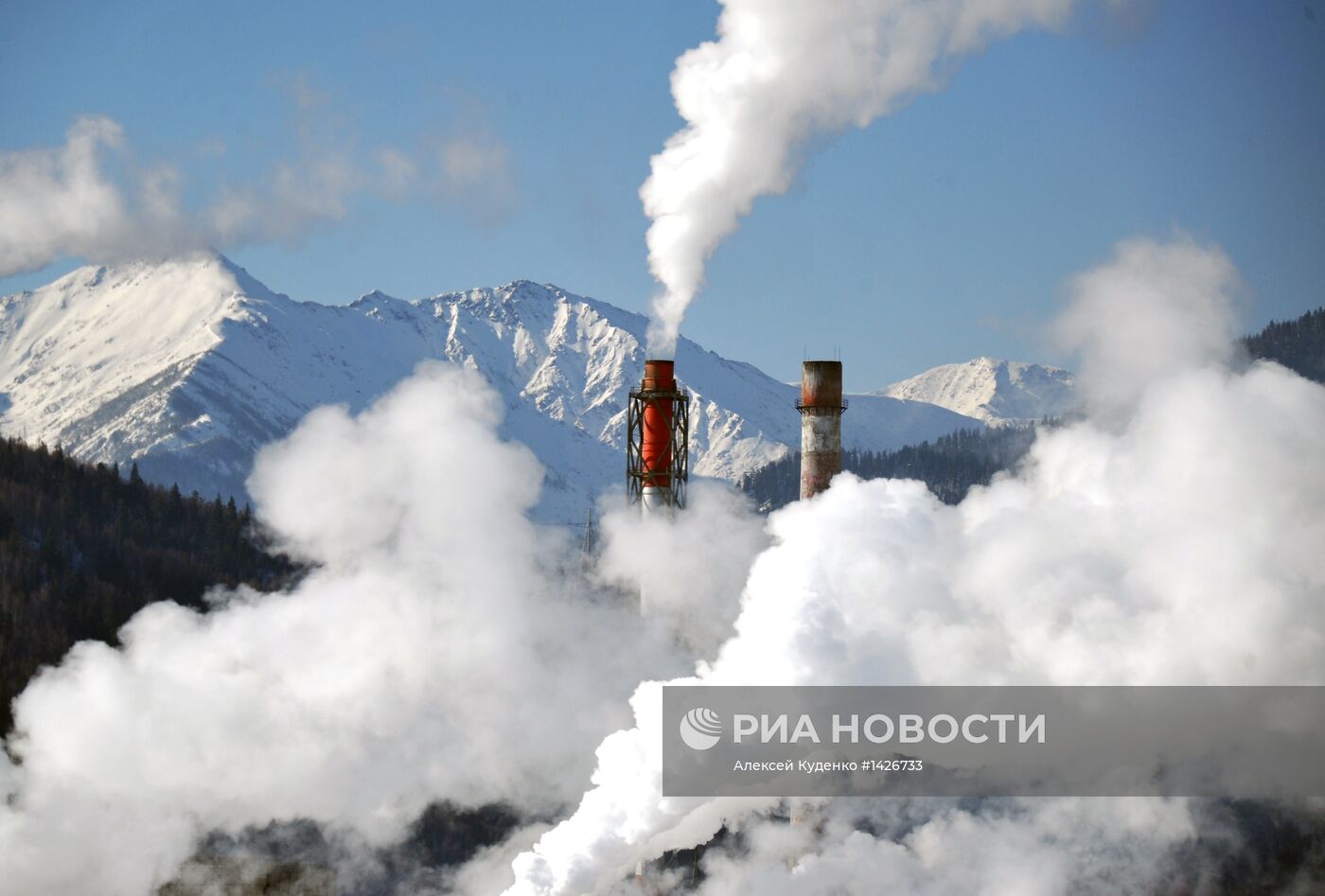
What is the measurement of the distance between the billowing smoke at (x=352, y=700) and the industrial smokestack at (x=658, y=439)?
2039 mm

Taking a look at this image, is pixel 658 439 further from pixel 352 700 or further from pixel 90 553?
pixel 90 553

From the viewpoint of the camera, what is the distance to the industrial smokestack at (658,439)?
221 ft

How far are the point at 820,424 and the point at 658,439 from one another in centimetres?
885

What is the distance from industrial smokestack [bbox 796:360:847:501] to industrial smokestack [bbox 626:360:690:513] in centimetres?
654

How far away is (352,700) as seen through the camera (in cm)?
6669

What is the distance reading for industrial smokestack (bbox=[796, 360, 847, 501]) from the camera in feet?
201

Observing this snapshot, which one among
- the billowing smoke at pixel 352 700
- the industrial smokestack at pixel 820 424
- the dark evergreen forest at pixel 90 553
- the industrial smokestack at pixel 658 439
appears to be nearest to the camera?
the billowing smoke at pixel 352 700

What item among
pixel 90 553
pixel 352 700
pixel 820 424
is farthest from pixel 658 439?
pixel 90 553

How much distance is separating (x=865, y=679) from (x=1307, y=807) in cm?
2029

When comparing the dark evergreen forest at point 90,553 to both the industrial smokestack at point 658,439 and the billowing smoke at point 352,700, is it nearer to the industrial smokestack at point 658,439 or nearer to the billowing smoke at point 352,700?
the billowing smoke at point 352,700

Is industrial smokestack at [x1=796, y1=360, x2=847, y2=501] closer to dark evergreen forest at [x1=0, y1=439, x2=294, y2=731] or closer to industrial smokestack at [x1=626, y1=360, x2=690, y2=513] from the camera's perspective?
industrial smokestack at [x1=626, y1=360, x2=690, y2=513]

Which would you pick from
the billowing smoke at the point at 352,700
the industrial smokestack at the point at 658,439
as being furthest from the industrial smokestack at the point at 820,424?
the billowing smoke at the point at 352,700

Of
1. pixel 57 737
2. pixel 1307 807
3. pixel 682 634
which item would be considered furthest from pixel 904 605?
pixel 57 737

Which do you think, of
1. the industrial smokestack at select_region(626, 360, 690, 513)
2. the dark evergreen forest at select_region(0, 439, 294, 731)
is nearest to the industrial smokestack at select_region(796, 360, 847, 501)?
the industrial smokestack at select_region(626, 360, 690, 513)
